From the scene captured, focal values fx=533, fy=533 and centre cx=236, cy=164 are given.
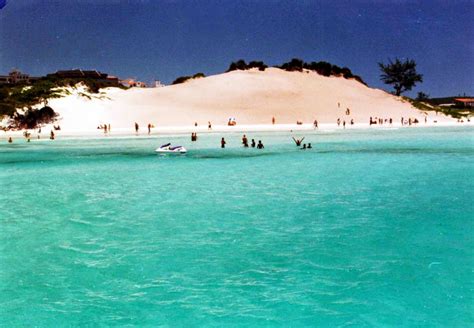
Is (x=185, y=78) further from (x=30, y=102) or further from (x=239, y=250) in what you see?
(x=239, y=250)

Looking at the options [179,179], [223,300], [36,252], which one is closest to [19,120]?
[179,179]

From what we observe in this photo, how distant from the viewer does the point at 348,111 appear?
350 ft

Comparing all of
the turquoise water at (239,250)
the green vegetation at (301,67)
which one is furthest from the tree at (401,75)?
the turquoise water at (239,250)

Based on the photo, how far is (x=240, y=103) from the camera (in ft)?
357

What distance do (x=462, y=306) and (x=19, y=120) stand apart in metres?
80.1

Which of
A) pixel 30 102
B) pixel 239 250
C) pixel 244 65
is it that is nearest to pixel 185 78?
pixel 244 65

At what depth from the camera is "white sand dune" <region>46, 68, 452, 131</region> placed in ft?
297

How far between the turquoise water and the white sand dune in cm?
6234

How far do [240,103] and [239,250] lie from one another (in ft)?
315

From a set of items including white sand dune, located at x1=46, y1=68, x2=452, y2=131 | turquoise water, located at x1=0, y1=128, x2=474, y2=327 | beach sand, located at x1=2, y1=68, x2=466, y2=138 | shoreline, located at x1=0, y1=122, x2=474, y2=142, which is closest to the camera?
turquoise water, located at x1=0, y1=128, x2=474, y2=327

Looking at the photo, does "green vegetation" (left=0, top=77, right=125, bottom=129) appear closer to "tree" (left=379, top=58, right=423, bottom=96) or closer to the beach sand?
the beach sand

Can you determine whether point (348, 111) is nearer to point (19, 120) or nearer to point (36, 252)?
point (19, 120)

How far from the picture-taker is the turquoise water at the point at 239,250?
1012 centimetres

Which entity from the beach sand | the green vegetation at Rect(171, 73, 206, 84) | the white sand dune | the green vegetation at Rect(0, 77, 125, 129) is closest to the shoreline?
the beach sand
